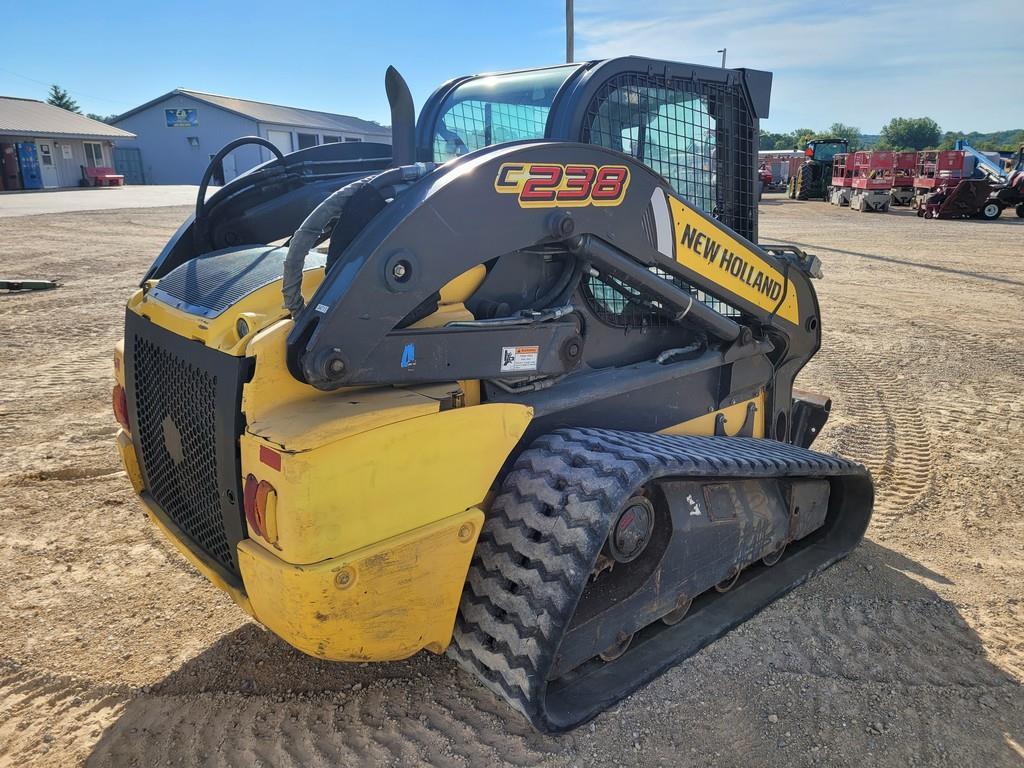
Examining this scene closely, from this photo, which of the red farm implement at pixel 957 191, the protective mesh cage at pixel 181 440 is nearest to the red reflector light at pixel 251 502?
the protective mesh cage at pixel 181 440

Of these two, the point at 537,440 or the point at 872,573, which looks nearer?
the point at 537,440

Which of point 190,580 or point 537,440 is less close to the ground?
point 537,440

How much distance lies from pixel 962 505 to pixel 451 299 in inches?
140

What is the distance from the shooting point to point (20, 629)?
313 centimetres

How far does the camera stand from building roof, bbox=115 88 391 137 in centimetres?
4311

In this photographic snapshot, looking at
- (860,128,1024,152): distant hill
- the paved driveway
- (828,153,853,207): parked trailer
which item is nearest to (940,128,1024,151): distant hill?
(860,128,1024,152): distant hill

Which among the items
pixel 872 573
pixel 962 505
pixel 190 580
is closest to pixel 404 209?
pixel 190 580

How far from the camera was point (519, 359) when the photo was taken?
2.53 metres

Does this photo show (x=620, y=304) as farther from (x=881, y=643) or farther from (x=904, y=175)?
(x=904, y=175)

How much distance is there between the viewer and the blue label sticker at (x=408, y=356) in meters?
2.25

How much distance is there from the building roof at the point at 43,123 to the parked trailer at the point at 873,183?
34983mm

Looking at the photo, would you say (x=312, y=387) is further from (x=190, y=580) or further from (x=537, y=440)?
(x=190, y=580)

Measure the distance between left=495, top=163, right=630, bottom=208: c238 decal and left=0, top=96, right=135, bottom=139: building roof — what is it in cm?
3924

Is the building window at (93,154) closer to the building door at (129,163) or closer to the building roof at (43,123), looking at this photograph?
the building roof at (43,123)
